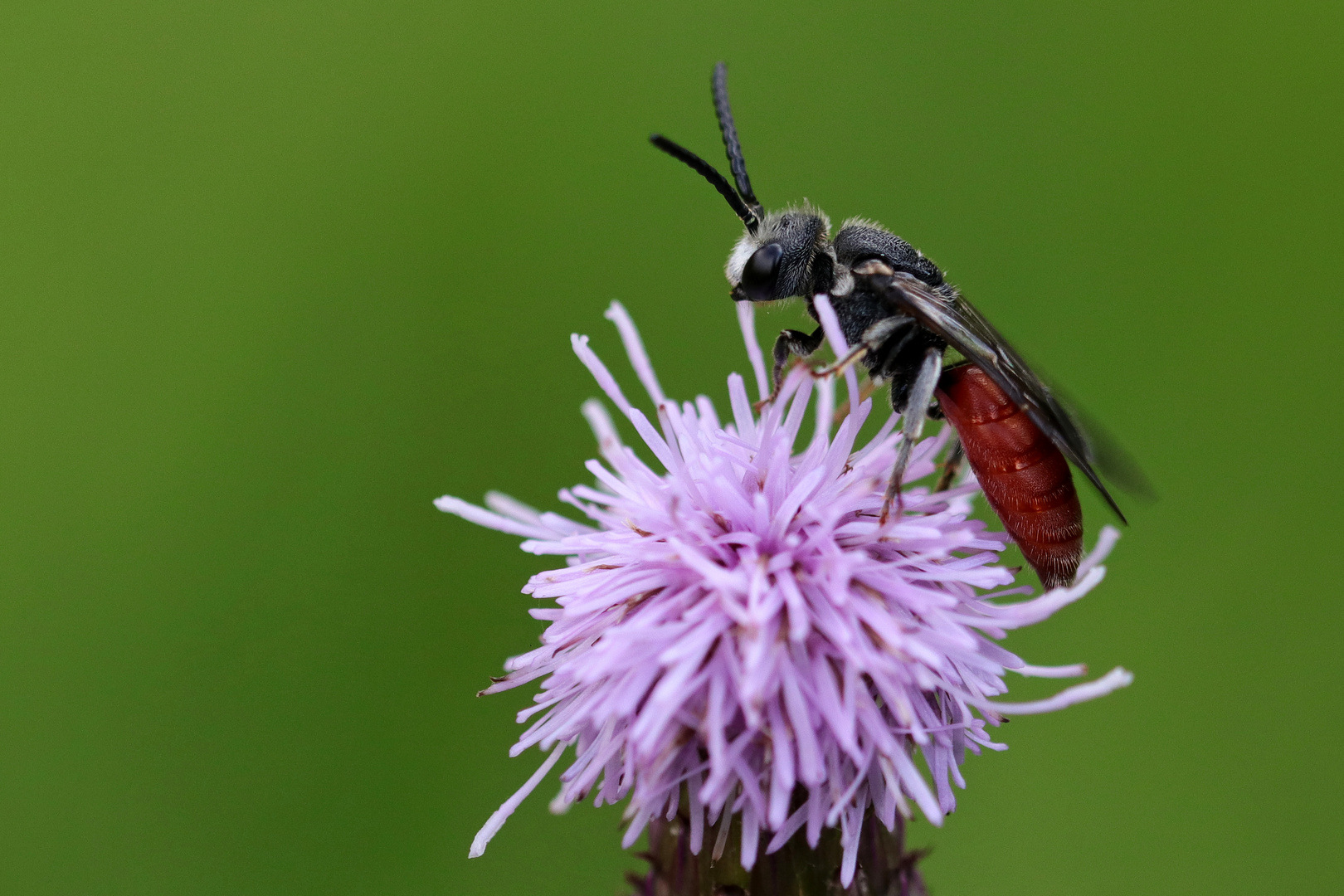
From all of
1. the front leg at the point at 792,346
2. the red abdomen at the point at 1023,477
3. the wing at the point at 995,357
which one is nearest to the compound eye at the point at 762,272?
the front leg at the point at 792,346

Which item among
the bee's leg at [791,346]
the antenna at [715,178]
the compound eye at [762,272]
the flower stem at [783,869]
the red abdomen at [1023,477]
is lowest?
the flower stem at [783,869]

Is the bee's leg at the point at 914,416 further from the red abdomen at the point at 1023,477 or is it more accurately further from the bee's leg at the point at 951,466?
the bee's leg at the point at 951,466

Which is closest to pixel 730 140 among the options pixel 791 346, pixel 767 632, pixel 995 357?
pixel 791 346

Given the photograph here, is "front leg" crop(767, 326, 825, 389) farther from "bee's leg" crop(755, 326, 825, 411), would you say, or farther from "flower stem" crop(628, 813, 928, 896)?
"flower stem" crop(628, 813, 928, 896)

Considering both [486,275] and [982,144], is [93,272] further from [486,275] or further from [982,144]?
[982,144]

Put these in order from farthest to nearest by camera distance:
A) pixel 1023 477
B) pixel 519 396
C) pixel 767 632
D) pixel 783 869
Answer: pixel 519 396
pixel 1023 477
pixel 783 869
pixel 767 632

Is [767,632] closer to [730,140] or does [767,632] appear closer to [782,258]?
[782,258]

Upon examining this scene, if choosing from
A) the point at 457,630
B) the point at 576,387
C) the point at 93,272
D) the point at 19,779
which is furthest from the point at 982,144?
the point at 19,779
